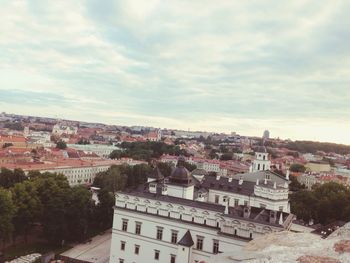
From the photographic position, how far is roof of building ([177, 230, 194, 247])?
34625 mm

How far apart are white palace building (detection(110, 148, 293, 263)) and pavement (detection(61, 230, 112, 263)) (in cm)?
358

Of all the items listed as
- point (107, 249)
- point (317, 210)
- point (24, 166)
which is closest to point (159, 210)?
point (107, 249)

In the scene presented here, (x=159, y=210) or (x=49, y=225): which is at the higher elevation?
(x=159, y=210)

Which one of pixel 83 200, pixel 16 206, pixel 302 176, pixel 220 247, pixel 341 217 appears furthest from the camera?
pixel 302 176

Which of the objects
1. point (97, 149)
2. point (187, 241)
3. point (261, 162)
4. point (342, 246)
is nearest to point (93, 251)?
point (187, 241)

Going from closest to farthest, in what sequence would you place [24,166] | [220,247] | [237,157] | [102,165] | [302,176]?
[220,247] < [24,166] < [102,165] < [302,176] < [237,157]

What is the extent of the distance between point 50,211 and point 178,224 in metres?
16.3

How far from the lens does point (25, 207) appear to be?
42969 millimetres

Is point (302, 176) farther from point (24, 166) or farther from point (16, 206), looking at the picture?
point (16, 206)

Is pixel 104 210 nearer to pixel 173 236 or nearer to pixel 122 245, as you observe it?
pixel 122 245

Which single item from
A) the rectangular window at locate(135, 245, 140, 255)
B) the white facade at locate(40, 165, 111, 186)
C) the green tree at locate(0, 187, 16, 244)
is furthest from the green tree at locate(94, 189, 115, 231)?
the white facade at locate(40, 165, 111, 186)

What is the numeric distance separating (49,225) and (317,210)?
37.9 m

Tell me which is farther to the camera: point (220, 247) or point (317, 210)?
point (317, 210)

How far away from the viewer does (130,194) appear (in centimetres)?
3850
